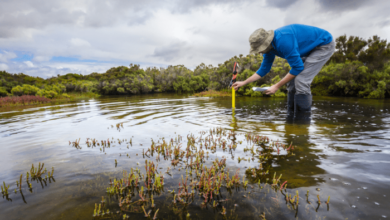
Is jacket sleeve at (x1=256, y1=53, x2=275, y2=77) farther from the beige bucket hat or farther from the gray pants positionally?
the gray pants

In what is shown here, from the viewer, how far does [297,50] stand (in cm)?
502

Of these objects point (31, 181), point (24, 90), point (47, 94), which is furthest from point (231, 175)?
point (24, 90)

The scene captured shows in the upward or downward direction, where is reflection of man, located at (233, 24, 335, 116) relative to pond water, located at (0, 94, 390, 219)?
upward

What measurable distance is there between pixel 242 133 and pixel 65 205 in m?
4.66

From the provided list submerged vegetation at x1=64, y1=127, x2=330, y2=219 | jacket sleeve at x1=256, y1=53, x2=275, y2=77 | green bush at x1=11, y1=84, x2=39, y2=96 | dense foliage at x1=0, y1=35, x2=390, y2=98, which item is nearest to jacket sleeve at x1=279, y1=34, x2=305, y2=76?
jacket sleeve at x1=256, y1=53, x2=275, y2=77

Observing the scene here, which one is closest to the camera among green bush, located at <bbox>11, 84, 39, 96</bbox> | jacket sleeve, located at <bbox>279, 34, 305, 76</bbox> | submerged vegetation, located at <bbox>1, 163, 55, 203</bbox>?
submerged vegetation, located at <bbox>1, 163, 55, 203</bbox>

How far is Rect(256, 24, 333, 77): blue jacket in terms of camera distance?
473 cm

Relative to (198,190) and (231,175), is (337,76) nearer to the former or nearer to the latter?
(231,175)

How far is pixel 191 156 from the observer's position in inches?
158

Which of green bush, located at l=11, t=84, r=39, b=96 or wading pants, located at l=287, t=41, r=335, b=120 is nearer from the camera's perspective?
wading pants, located at l=287, t=41, r=335, b=120

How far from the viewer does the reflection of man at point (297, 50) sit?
4770 mm

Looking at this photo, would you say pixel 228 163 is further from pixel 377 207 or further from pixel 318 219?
pixel 377 207

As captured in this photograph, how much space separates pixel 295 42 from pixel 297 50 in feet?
1.12

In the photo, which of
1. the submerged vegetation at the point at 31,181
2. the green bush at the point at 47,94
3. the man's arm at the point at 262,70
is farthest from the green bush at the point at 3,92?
the man's arm at the point at 262,70
